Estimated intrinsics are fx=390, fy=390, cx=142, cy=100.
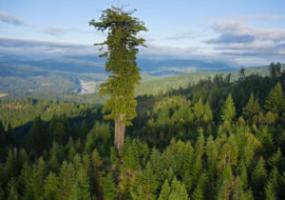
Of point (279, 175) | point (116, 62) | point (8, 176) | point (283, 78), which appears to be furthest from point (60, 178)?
point (283, 78)

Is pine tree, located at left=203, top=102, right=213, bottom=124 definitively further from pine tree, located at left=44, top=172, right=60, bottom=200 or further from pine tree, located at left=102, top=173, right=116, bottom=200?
pine tree, located at left=44, top=172, right=60, bottom=200

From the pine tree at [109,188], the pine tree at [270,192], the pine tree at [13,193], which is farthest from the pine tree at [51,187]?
the pine tree at [270,192]

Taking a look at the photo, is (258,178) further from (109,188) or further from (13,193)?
(13,193)

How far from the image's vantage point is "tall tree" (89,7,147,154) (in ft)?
159

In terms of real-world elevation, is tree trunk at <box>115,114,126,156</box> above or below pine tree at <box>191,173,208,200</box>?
above

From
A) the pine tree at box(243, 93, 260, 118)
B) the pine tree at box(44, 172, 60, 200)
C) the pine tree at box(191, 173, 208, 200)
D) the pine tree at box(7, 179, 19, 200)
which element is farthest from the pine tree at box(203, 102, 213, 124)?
the pine tree at box(7, 179, 19, 200)

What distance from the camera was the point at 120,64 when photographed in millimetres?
49906

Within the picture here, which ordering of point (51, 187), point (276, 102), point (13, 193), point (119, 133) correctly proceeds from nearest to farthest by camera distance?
point (13, 193)
point (51, 187)
point (119, 133)
point (276, 102)

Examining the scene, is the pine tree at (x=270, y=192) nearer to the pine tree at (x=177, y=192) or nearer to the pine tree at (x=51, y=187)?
the pine tree at (x=177, y=192)

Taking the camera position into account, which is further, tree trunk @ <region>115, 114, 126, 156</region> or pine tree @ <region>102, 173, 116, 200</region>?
tree trunk @ <region>115, 114, 126, 156</region>

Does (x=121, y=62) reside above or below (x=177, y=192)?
above

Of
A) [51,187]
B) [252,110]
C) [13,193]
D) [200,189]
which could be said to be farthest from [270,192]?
[252,110]

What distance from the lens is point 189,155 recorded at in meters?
49.3

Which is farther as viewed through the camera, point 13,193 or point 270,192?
point 13,193
